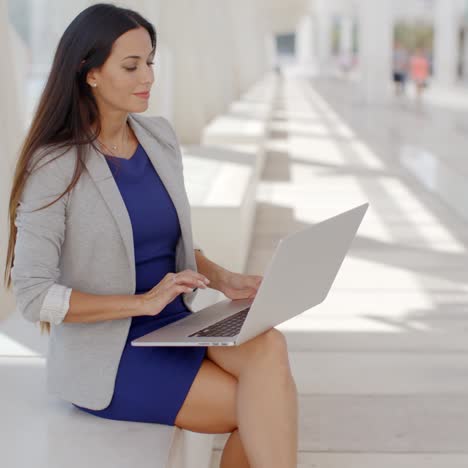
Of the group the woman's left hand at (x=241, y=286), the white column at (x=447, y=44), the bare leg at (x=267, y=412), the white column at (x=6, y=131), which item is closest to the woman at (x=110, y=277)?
the bare leg at (x=267, y=412)

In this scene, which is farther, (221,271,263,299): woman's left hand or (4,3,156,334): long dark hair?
(221,271,263,299): woman's left hand

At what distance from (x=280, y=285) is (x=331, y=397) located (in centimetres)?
196

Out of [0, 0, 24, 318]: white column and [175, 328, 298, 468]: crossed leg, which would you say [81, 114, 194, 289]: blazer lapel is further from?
[0, 0, 24, 318]: white column

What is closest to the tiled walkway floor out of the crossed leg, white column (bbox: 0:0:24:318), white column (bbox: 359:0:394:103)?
the crossed leg

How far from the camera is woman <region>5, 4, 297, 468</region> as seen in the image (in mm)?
2484

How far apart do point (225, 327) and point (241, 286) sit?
0.37m

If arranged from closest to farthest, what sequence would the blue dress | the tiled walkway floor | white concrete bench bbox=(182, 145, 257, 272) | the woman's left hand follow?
the blue dress → the woman's left hand → the tiled walkway floor → white concrete bench bbox=(182, 145, 257, 272)

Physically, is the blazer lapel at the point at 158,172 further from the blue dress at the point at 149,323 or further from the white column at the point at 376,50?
the white column at the point at 376,50

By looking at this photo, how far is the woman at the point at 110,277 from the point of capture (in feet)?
8.15

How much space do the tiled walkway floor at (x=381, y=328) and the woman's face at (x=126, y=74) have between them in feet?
5.08

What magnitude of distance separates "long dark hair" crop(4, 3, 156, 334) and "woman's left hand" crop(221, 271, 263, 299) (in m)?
0.63

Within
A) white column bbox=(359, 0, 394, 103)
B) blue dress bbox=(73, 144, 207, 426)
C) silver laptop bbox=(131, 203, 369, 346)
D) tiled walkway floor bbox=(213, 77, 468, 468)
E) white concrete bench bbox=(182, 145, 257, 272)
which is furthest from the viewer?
white column bbox=(359, 0, 394, 103)

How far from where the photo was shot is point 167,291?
2.51 metres

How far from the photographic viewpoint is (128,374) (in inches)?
103
